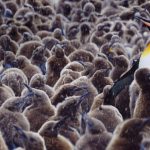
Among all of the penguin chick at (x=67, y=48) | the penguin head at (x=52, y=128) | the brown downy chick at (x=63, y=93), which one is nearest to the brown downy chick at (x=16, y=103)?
the brown downy chick at (x=63, y=93)

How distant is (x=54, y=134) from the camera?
4.29m

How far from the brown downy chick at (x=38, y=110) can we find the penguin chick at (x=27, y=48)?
201cm

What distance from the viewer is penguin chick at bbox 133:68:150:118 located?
4574 mm

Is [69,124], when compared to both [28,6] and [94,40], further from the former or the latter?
[28,6]

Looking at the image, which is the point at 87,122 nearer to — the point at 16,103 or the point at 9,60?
the point at 16,103

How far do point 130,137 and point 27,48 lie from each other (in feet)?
10.7

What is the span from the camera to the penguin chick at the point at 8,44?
7.15 meters

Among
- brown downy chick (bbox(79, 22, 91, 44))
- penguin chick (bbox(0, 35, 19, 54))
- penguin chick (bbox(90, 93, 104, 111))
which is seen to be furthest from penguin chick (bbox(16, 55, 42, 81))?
brown downy chick (bbox(79, 22, 91, 44))

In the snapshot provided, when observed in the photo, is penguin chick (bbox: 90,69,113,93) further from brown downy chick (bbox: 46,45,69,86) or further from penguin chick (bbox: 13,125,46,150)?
penguin chick (bbox: 13,125,46,150)

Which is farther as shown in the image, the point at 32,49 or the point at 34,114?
the point at 32,49

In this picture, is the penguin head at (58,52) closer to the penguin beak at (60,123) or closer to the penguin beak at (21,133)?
the penguin beak at (60,123)

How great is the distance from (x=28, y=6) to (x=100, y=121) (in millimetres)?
4939

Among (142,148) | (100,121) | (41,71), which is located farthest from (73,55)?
(142,148)

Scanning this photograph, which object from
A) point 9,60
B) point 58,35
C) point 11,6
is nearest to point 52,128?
point 9,60
